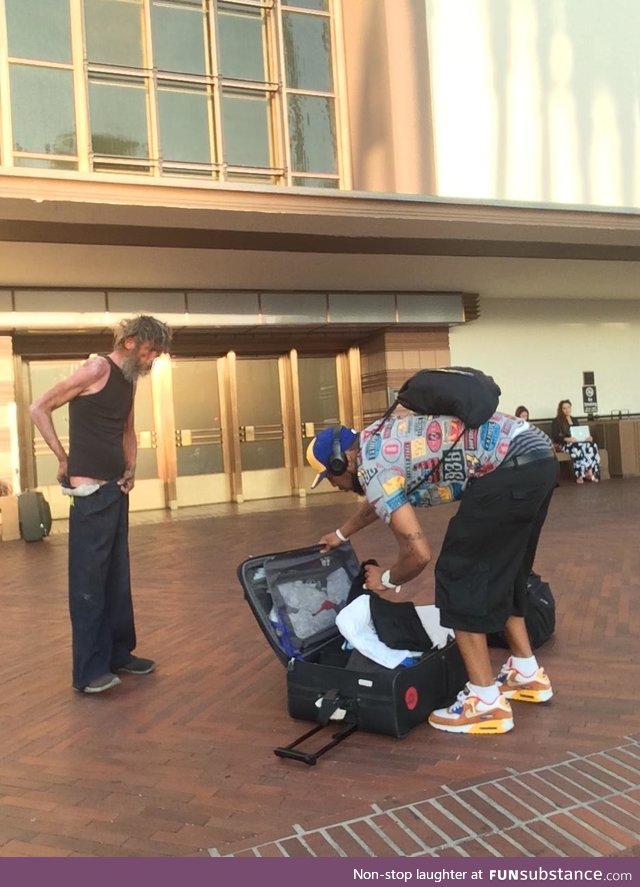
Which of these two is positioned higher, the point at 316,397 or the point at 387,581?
the point at 316,397

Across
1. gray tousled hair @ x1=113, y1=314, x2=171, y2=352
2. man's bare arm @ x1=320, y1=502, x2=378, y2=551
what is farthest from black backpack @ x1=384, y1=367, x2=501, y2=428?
gray tousled hair @ x1=113, y1=314, x2=171, y2=352

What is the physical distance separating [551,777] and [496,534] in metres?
0.87

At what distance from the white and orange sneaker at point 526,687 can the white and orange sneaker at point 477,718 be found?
0.81 ft

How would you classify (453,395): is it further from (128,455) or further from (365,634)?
(128,455)

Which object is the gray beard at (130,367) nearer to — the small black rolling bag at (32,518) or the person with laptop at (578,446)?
the small black rolling bag at (32,518)

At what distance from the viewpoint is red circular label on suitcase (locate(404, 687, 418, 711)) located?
9.94ft

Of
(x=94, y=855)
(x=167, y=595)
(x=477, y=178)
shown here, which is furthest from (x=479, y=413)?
(x=477, y=178)

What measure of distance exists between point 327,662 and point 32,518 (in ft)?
23.1

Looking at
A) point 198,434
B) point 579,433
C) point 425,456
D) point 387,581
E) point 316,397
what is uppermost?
→ point 316,397

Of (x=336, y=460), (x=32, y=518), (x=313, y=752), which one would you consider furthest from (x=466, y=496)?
(x=32, y=518)

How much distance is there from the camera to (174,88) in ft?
32.0

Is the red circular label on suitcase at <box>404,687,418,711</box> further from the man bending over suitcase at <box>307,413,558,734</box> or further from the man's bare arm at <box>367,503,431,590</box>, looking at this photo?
the man's bare arm at <box>367,503,431,590</box>

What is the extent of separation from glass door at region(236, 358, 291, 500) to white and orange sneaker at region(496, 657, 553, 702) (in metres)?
9.61

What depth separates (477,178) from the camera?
10070 millimetres
